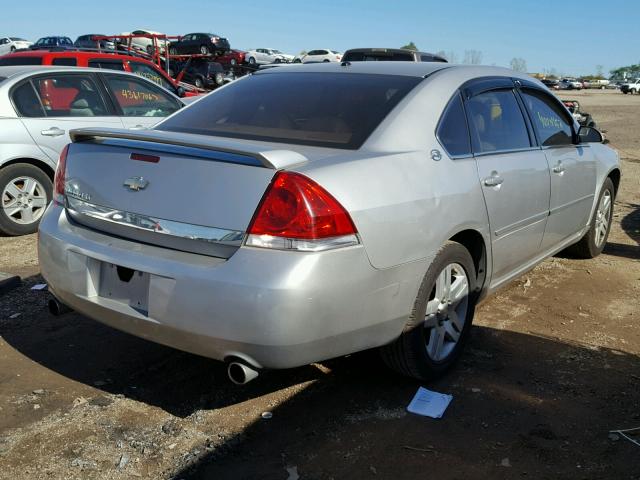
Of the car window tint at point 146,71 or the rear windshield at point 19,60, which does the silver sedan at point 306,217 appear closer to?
the car window tint at point 146,71

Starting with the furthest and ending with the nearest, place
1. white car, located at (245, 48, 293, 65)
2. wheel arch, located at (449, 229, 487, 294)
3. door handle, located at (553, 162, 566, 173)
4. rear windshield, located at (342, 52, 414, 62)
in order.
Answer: white car, located at (245, 48, 293, 65)
rear windshield, located at (342, 52, 414, 62)
door handle, located at (553, 162, 566, 173)
wheel arch, located at (449, 229, 487, 294)

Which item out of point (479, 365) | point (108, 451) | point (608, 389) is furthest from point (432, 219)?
point (108, 451)

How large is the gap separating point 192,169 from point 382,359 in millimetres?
1355

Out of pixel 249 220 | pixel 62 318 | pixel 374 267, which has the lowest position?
pixel 62 318

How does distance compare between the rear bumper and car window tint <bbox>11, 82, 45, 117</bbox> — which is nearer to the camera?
the rear bumper

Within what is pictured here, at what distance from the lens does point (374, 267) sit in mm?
2922

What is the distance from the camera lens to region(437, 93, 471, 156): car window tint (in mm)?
3560

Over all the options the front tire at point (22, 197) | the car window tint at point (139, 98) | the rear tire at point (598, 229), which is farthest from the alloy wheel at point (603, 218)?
the front tire at point (22, 197)

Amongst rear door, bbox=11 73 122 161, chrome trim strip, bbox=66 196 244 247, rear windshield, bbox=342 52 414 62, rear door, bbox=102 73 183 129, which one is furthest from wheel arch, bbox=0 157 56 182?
rear windshield, bbox=342 52 414 62

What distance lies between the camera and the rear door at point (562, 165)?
15.0 feet

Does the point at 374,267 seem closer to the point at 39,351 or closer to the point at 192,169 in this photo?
the point at 192,169

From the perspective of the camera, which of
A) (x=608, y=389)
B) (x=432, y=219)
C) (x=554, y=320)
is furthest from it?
(x=554, y=320)

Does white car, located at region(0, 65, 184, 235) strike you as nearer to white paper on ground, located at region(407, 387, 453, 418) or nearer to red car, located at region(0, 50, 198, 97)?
red car, located at region(0, 50, 198, 97)

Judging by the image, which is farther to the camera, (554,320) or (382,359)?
(554,320)
